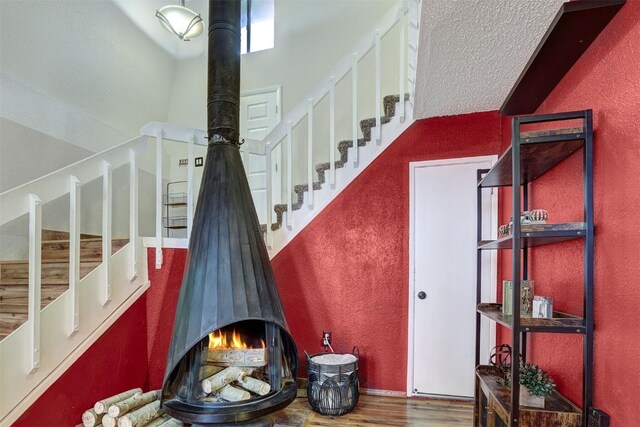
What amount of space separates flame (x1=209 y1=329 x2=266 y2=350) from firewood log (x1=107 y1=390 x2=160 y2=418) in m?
0.76

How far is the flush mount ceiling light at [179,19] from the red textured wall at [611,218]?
9.66 ft

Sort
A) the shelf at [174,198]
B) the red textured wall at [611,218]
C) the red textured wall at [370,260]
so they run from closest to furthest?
1. the red textured wall at [611,218]
2. the red textured wall at [370,260]
3. the shelf at [174,198]

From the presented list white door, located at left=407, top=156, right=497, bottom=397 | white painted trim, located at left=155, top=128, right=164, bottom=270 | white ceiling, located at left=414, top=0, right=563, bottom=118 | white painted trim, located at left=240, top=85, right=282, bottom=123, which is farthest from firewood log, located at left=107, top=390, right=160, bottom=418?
white painted trim, located at left=240, top=85, right=282, bottom=123

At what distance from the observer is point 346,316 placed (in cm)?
330

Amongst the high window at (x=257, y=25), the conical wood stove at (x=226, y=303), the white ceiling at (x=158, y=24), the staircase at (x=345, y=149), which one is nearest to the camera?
→ the conical wood stove at (x=226, y=303)

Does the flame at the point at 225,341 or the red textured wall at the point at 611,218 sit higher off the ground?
the red textured wall at the point at 611,218

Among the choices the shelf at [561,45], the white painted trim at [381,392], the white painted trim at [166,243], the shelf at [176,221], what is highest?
the shelf at [561,45]

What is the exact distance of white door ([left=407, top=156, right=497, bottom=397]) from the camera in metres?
3.10

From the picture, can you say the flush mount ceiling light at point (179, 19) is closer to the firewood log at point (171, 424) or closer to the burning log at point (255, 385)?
the burning log at point (255, 385)

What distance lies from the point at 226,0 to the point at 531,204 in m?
2.37

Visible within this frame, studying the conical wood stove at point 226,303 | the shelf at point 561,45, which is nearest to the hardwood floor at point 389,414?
the conical wood stove at point 226,303

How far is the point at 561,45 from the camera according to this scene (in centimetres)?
168

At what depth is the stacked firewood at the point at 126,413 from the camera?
8.11 ft

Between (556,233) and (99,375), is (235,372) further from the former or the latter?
(556,233)
